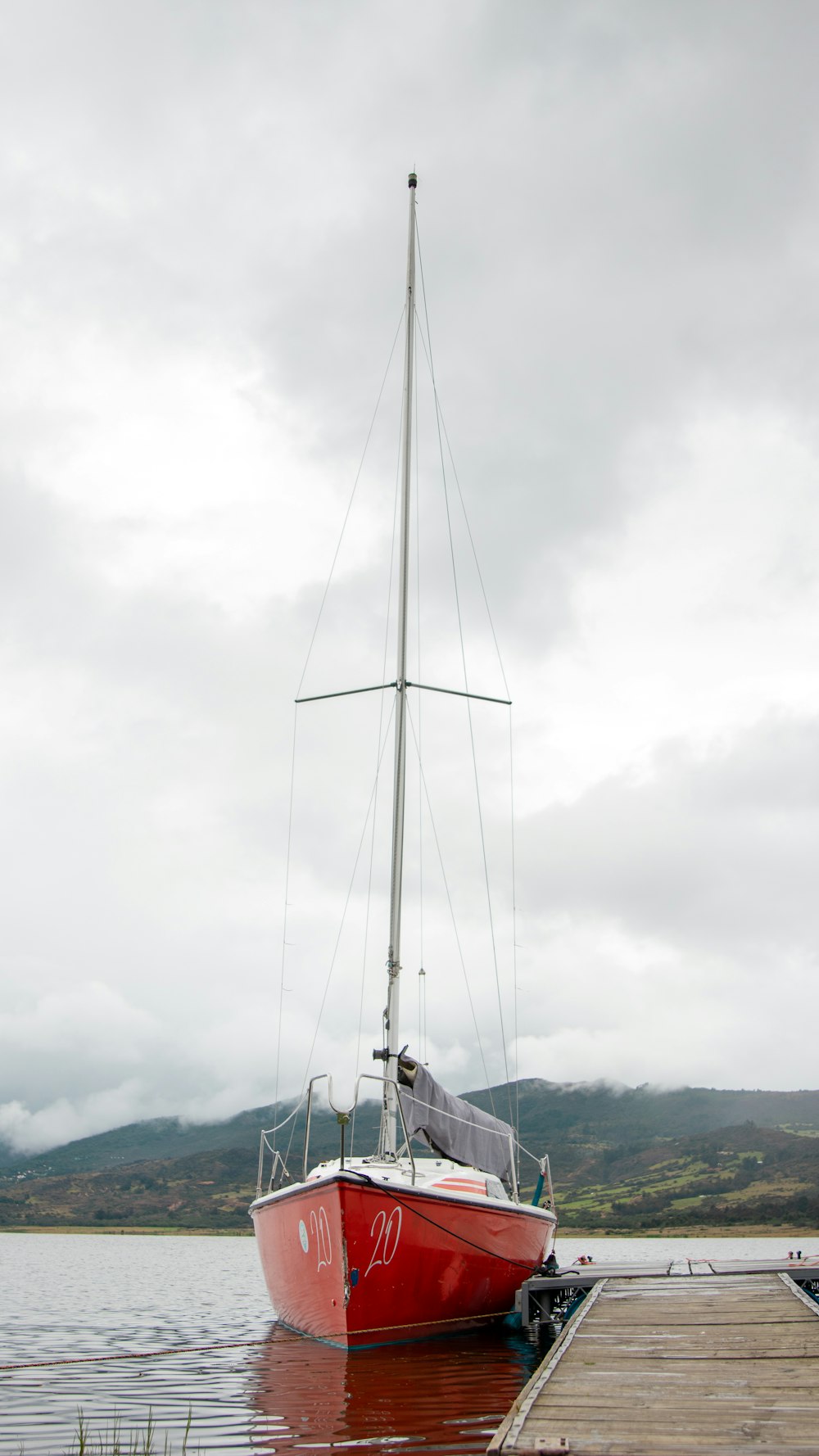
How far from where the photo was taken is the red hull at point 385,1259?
48.2ft

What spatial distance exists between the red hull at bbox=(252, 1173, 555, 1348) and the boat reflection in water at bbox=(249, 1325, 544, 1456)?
0.37 meters

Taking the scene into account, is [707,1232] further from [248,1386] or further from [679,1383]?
[679,1383]

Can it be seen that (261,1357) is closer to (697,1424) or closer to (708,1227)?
(697,1424)

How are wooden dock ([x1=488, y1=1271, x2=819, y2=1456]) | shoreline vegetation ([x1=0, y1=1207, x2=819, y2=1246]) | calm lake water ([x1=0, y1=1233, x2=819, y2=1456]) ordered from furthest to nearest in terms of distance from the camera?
shoreline vegetation ([x1=0, y1=1207, x2=819, y2=1246]), calm lake water ([x1=0, y1=1233, x2=819, y2=1456]), wooden dock ([x1=488, y1=1271, x2=819, y2=1456])

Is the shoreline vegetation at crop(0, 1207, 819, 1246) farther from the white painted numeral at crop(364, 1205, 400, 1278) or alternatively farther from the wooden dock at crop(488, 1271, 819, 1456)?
the wooden dock at crop(488, 1271, 819, 1456)

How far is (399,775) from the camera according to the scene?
20.1m

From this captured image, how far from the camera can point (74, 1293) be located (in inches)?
1494

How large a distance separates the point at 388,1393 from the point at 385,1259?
2.23m

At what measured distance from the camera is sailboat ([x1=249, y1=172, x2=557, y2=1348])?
1484 cm

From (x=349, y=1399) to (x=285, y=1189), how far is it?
4.61m

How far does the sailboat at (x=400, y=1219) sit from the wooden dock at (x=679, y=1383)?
249 centimetres

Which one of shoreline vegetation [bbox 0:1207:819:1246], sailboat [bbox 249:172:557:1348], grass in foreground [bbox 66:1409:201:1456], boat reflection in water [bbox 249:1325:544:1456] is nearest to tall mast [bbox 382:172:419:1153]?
sailboat [bbox 249:172:557:1348]

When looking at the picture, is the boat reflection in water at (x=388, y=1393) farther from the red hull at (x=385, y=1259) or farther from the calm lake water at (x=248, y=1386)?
the red hull at (x=385, y=1259)

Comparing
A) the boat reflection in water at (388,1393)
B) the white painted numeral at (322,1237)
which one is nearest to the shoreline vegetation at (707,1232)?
the boat reflection in water at (388,1393)
